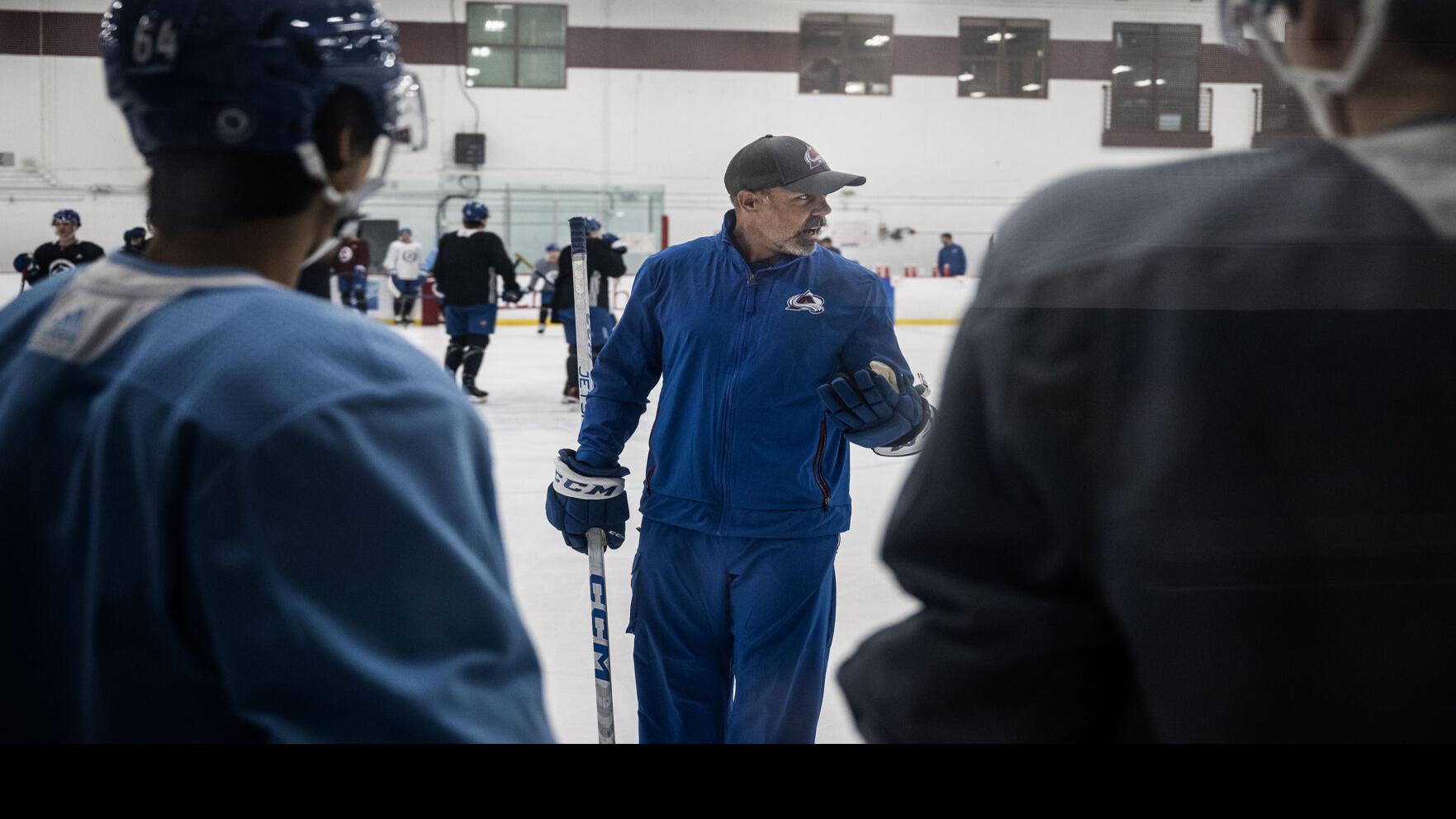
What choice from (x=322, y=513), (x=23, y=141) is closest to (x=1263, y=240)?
(x=322, y=513)

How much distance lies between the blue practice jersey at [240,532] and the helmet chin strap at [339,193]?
0.10m

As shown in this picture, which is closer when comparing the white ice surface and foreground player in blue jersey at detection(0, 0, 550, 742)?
foreground player in blue jersey at detection(0, 0, 550, 742)

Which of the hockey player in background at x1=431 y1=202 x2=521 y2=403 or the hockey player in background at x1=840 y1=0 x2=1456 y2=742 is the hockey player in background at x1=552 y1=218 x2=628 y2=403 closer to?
the hockey player in background at x1=431 y1=202 x2=521 y2=403

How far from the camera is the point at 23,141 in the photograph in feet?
4.52

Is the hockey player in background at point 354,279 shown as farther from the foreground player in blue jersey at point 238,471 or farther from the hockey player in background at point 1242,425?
the hockey player in background at point 1242,425

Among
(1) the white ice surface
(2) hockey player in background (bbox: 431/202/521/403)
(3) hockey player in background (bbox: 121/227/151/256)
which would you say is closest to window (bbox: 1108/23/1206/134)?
(1) the white ice surface

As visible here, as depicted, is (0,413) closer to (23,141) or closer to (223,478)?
(223,478)

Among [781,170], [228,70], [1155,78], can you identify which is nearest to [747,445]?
[781,170]

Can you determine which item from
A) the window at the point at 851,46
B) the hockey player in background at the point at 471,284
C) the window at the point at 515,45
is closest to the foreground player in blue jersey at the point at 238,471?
the window at the point at 515,45

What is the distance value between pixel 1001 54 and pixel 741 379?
251 centimetres

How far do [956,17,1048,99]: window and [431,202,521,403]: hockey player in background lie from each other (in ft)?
12.6

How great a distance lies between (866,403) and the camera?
2131 mm

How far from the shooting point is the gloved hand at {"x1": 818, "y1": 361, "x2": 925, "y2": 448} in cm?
213

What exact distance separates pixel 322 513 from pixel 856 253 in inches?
458
